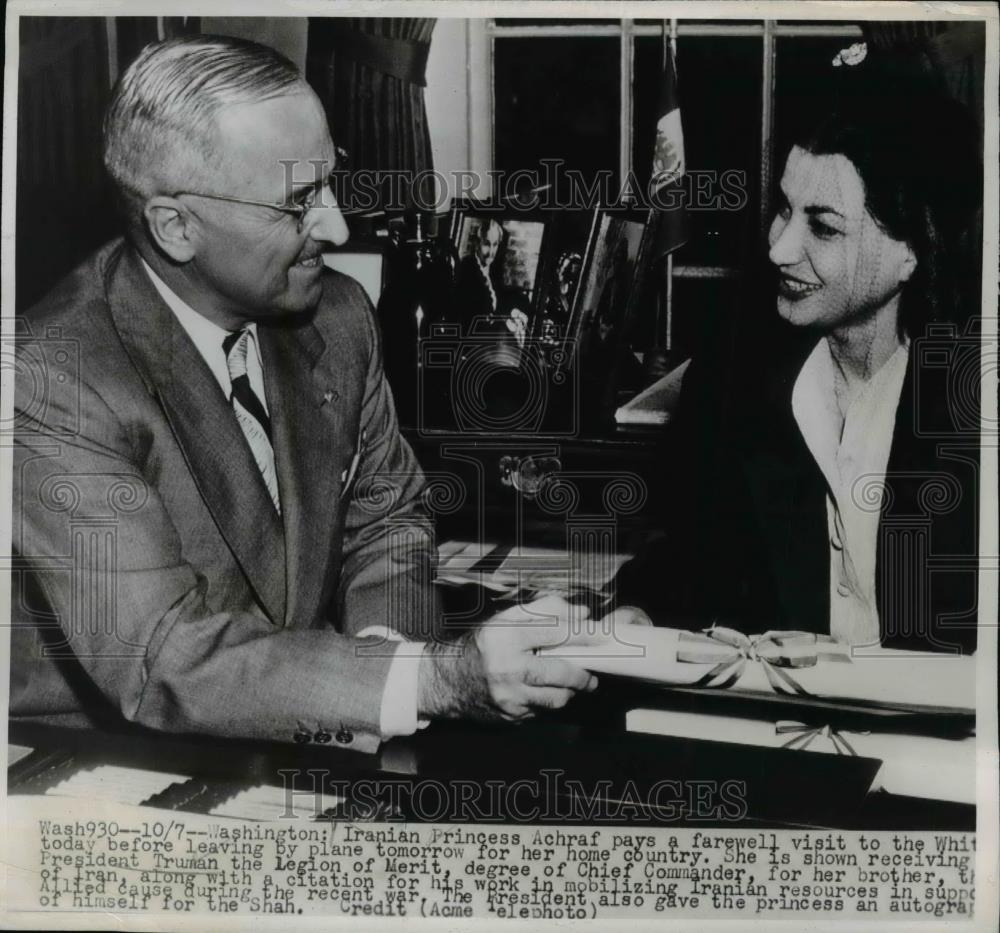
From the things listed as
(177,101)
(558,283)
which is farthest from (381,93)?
(558,283)

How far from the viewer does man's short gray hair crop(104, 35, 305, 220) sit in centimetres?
221

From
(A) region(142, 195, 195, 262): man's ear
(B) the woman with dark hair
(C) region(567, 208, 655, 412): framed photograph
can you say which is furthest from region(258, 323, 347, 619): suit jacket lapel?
(B) the woman with dark hair

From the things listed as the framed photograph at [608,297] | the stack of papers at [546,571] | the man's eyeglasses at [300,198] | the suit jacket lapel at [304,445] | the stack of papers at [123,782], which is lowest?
the stack of papers at [123,782]

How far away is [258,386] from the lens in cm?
231

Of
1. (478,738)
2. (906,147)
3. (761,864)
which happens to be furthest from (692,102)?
(761,864)

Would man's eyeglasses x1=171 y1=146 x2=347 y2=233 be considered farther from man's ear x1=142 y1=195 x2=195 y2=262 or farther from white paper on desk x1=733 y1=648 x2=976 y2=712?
white paper on desk x1=733 y1=648 x2=976 y2=712

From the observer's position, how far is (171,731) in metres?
2.28

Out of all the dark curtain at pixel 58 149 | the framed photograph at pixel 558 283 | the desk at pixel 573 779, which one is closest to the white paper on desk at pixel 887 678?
the desk at pixel 573 779

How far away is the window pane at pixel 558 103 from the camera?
2320mm

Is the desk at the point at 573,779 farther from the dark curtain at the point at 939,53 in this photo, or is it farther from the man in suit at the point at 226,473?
the dark curtain at the point at 939,53

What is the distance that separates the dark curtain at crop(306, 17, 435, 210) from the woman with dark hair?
669 millimetres

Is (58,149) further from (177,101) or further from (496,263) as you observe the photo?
(496,263)

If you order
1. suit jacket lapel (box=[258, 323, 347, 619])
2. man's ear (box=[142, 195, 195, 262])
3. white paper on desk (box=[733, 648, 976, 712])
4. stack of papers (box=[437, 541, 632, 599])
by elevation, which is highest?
man's ear (box=[142, 195, 195, 262])

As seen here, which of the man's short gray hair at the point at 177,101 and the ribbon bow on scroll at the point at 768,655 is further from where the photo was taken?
the ribbon bow on scroll at the point at 768,655
